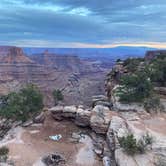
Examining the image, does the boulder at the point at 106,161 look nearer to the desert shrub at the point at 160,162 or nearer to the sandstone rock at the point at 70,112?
the desert shrub at the point at 160,162

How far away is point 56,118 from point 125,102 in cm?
551

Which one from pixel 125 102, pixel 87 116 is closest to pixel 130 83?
pixel 125 102

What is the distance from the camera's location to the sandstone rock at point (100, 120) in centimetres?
2083

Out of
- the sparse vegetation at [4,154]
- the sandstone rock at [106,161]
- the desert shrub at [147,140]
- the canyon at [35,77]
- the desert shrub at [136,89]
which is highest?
the desert shrub at [136,89]

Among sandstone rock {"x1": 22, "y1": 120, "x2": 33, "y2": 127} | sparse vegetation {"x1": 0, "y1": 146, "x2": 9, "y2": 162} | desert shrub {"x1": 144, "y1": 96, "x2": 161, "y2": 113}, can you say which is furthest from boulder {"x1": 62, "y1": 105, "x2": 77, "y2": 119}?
sparse vegetation {"x1": 0, "y1": 146, "x2": 9, "y2": 162}

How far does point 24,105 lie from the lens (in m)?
24.7

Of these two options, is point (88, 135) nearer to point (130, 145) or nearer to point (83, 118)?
point (83, 118)

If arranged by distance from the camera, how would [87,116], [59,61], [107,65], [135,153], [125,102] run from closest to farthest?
[135,153]
[87,116]
[125,102]
[59,61]
[107,65]

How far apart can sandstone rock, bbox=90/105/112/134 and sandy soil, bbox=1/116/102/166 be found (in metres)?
1.03

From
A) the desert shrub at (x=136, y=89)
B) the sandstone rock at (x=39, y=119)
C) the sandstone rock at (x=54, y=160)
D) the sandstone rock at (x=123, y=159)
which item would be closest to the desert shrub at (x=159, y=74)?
the desert shrub at (x=136, y=89)

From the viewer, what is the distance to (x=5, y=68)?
91812 millimetres

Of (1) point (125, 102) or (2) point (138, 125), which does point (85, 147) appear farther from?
(1) point (125, 102)

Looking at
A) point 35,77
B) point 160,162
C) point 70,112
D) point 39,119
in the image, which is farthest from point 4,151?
point 35,77

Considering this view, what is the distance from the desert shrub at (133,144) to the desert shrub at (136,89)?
7.13 metres
